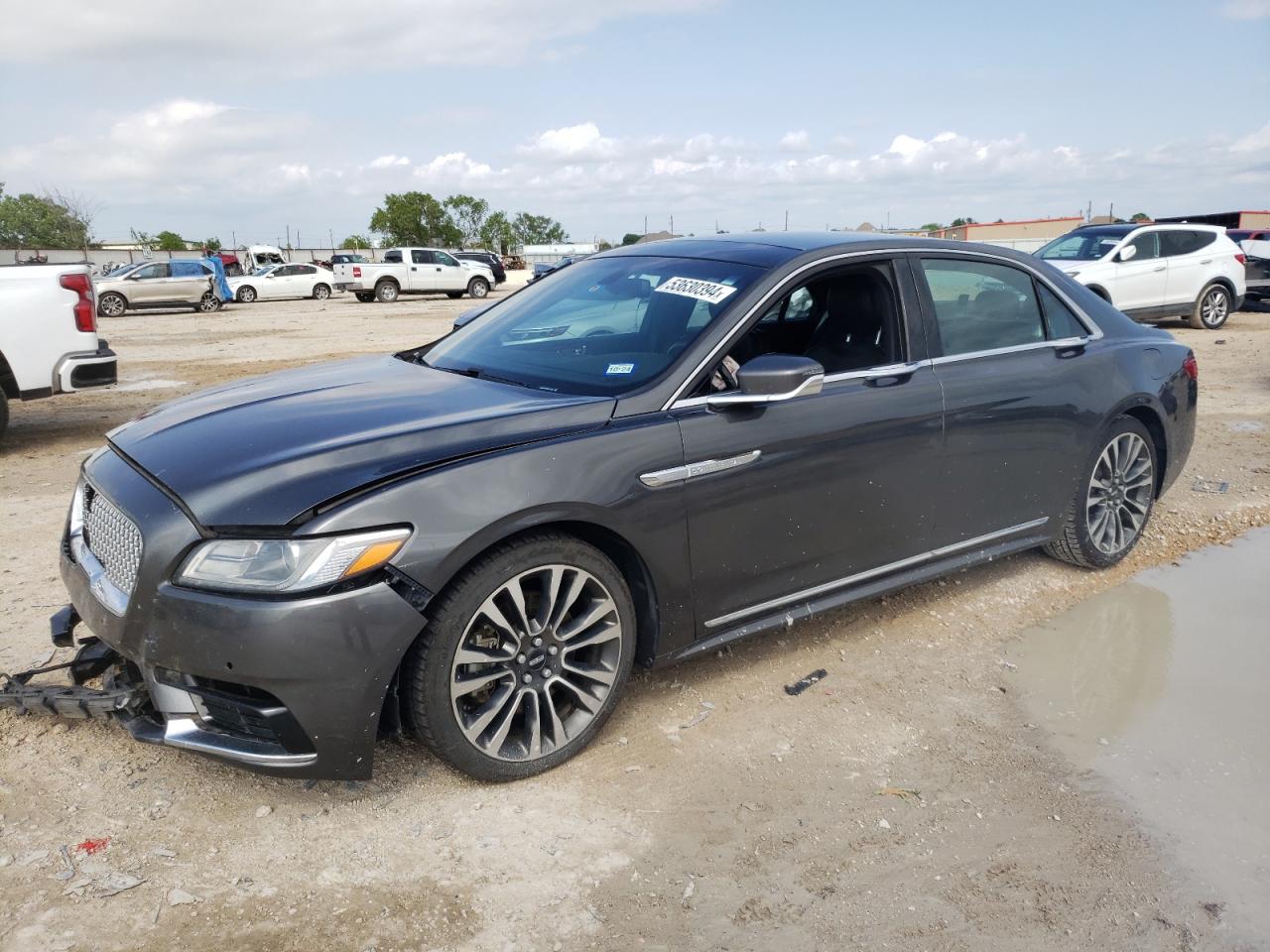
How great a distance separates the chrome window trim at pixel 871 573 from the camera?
357 centimetres

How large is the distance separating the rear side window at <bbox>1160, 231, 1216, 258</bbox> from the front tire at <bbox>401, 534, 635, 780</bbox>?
15.0 m

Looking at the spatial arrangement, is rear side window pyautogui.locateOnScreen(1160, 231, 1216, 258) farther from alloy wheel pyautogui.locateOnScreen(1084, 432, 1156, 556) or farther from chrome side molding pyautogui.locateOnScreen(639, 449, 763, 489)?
chrome side molding pyautogui.locateOnScreen(639, 449, 763, 489)

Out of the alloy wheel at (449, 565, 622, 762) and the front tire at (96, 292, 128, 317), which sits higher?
the front tire at (96, 292, 128, 317)

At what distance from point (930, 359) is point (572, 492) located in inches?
70.2

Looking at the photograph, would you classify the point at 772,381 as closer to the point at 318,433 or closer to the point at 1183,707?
the point at 318,433

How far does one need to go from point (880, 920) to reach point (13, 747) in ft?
8.99

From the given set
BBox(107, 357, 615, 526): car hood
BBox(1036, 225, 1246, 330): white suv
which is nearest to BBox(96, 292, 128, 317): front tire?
BBox(1036, 225, 1246, 330): white suv

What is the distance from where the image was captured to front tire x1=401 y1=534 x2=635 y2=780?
288 centimetres

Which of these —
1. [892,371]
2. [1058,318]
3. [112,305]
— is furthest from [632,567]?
[112,305]

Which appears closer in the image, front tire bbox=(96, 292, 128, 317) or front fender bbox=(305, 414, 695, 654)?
front fender bbox=(305, 414, 695, 654)

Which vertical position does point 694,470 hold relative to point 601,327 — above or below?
below

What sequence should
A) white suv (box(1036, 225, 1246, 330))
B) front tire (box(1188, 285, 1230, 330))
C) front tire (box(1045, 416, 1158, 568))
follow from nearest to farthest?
1. front tire (box(1045, 416, 1158, 568))
2. white suv (box(1036, 225, 1246, 330))
3. front tire (box(1188, 285, 1230, 330))

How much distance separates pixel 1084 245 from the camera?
15008 mm

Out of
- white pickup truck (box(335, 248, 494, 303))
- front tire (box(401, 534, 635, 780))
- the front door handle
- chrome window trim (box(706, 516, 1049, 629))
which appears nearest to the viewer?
front tire (box(401, 534, 635, 780))
